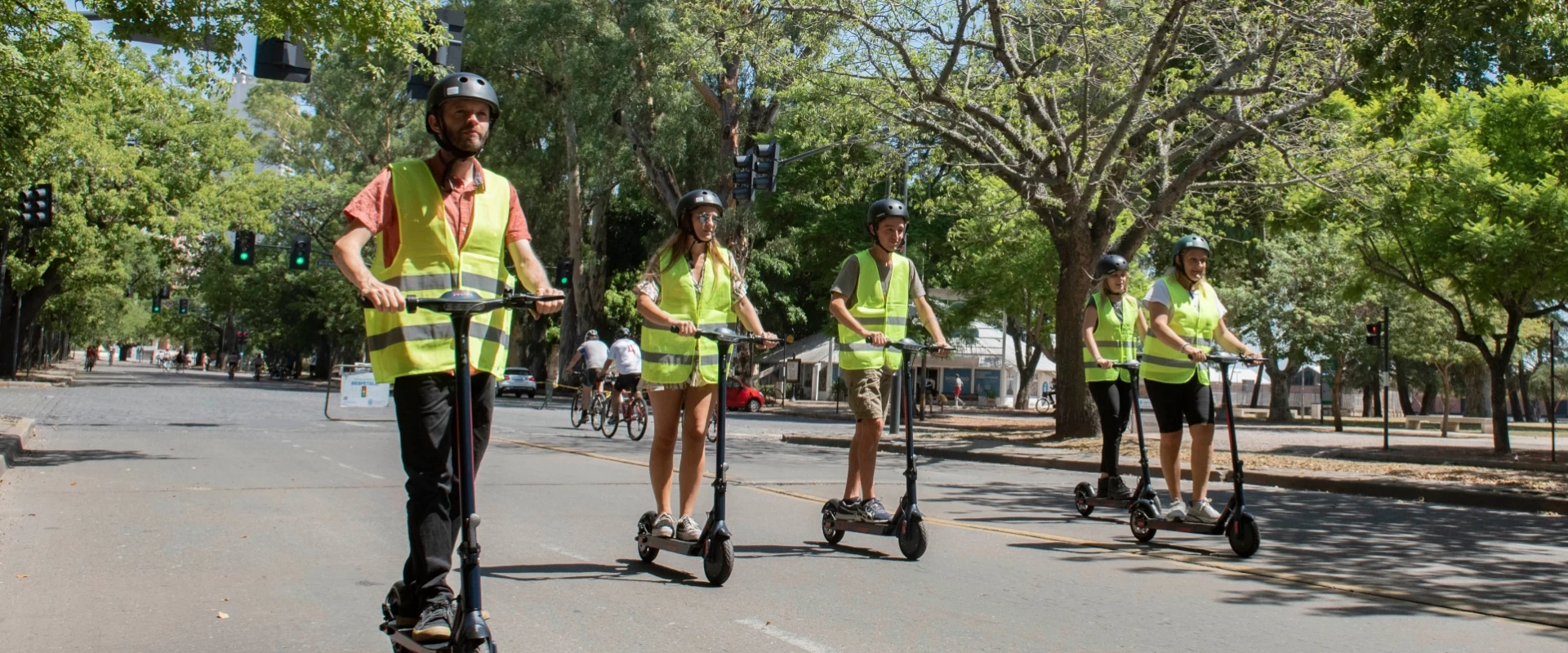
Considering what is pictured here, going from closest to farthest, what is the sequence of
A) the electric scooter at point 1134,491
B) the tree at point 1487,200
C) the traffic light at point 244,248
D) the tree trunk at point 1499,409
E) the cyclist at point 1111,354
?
the electric scooter at point 1134,491 → the cyclist at point 1111,354 → the tree at point 1487,200 → the tree trunk at point 1499,409 → the traffic light at point 244,248

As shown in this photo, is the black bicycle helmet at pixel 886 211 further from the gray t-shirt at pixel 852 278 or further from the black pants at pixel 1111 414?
the black pants at pixel 1111 414

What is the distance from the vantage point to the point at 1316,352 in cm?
4184

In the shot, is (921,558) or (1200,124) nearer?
(921,558)

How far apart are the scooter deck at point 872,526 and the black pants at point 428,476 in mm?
3427

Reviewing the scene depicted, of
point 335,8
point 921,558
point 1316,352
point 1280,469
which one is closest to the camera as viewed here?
point 921,558

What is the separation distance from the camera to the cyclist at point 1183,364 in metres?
7.62

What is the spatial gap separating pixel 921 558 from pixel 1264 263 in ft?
130

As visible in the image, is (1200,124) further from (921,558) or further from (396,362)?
(396,362)

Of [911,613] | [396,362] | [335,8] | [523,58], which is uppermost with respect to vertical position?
[523,58]

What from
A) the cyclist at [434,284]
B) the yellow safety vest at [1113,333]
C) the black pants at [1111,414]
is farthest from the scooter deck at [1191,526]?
the cyclist at [434,284]

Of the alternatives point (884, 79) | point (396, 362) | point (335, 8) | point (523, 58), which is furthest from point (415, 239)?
point (523, 58)

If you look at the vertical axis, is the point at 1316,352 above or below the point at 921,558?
above

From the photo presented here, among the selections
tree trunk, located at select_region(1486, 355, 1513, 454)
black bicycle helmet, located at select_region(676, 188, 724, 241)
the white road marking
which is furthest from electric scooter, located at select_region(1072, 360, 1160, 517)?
tree trunk, located at select_region(1486, 355, 1513, 454)

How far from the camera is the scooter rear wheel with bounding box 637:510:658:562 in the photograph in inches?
251
